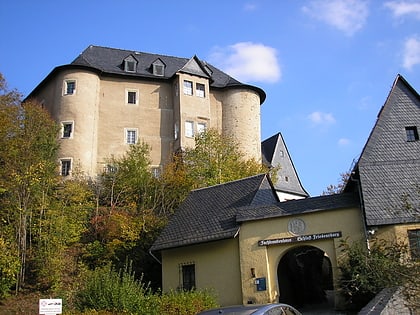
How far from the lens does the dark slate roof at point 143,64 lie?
151ft

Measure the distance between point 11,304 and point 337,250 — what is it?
1446 centimetres

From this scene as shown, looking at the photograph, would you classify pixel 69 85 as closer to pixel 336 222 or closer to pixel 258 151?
pixel 258 151

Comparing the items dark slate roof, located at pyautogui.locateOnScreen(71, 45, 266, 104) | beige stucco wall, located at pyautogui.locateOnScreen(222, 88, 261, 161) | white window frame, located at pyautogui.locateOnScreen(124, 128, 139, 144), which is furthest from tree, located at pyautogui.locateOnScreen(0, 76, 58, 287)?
beige stucco wall, located at pyautogui.locateOnScreen(222, 88, 261, 161)

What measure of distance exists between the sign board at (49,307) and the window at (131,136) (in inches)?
1264

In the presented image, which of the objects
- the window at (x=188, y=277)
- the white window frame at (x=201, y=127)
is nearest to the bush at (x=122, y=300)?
the window at (x=188, y=277)

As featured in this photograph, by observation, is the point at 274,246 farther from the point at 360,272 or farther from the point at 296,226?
the point at 360,272

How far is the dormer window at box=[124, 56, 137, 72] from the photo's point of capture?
46594 millimetres

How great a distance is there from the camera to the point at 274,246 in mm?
21656

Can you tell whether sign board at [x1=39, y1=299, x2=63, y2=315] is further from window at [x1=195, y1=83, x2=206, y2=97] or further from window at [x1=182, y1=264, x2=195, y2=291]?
window at [x1=195, y1=83, x2=206, y2=97]

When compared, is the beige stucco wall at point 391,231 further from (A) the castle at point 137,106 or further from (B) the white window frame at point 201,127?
(B) the white window frame at point 201,127

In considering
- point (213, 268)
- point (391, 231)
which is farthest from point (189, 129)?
point (391, 231)

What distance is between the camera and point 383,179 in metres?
20.9

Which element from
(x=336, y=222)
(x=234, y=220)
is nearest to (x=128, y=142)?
(x=234, y=220)

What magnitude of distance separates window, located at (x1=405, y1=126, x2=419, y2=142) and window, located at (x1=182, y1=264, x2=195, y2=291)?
35.8ft
